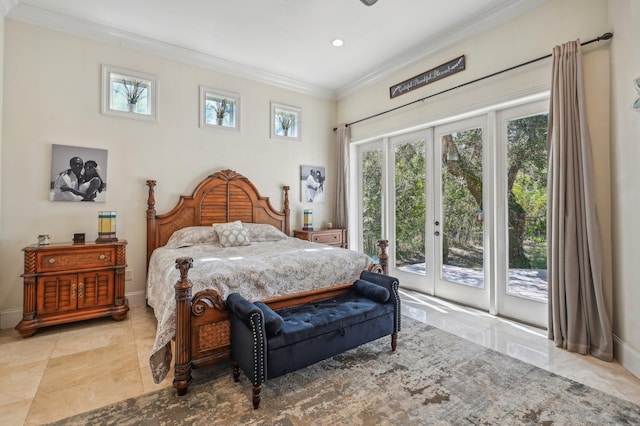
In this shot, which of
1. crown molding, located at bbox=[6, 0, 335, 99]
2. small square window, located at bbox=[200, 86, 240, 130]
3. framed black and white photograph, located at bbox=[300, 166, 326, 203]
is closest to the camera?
crown molding, located at bbox=[6, 0, 335, 99]

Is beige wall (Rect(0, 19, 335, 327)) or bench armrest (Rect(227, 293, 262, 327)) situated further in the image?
beige wall (Rect(0, 19, 335, 327))

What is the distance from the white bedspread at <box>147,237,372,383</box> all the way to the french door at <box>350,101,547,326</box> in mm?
1564

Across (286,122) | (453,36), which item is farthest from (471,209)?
(286,122)

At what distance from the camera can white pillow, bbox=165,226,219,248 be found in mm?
3670

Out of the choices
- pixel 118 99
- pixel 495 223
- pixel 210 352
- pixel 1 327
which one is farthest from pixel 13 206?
pixel 495 223

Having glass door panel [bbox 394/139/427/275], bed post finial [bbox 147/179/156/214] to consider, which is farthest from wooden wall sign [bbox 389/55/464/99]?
bed post finial [bbox 147/179/156/214]

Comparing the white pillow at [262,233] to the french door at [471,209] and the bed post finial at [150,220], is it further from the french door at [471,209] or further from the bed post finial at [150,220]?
the french door at [471,209]

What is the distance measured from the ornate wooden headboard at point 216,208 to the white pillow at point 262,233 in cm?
36

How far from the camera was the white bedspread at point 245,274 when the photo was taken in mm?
2066

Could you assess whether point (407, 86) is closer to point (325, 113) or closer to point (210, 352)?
point (325, 113)

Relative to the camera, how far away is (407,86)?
434 centimetres

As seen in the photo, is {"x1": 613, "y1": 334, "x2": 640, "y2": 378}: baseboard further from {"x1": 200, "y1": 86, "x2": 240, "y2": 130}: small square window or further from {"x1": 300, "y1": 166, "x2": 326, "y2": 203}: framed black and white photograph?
{"x1": 200, "y1": 86, "x2": 240, "y2": 130}: small square window

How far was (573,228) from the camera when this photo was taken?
Answer: 264cm

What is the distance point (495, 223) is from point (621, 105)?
Answer: 4.95 ft
